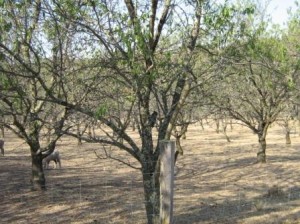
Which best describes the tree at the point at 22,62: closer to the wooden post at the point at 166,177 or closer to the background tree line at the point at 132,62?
the background tree line at the point at 132,62

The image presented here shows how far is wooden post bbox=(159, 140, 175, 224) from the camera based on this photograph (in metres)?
6.64

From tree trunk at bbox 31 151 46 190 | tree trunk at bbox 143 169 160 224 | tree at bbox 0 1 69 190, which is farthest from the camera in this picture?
tree trunk at bbox 31 151 46 190

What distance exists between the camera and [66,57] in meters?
9.09

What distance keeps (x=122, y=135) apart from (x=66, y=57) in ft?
7.79

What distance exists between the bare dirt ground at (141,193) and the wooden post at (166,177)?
9.83 feet

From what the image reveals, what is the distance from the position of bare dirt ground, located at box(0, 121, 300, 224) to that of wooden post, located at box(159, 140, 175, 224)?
2998 mm

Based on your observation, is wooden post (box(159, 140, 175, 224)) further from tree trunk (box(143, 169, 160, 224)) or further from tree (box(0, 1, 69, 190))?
tree (box(0, 1, 69, 190))

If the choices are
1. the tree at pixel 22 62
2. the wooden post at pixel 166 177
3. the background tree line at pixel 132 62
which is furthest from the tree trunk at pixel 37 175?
the wooden post at pixel 166 177

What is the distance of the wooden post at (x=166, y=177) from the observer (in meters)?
6.64

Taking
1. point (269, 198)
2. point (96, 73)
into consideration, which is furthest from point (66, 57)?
point (269, 198)

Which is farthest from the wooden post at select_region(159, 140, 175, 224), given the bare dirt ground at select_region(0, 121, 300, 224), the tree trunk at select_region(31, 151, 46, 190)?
the tree trunk at select_region(31, 151, 46, 190)

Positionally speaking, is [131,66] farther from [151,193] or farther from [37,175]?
[37,175]

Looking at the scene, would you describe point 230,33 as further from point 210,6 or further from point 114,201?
point 114,201

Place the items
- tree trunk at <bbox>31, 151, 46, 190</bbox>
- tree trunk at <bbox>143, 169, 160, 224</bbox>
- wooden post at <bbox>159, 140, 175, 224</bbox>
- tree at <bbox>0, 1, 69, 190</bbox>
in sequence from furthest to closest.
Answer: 1. tree trunk at <bbox>31, 151, 46, 190</bbox>
2. tree trunk at <bbox>143, 169, 160, 224</bbox>
3. tree at <bbox>0, 1, 69, 190</bbox>
4. wooden post at <bbox>159, 140, 175, 224</bbox>
